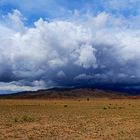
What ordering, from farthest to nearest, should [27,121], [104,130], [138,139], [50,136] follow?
[27,121] → [104,130] → [50,136] → [138,139]

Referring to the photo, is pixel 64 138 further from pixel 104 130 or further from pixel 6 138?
pixel 104 130

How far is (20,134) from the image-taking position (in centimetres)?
2488

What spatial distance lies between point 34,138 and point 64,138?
1878 mm

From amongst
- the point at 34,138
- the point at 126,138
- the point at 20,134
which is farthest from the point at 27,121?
the point at 126,138

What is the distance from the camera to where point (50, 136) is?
2373 cm

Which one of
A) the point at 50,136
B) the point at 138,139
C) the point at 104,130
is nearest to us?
the point at 138,139

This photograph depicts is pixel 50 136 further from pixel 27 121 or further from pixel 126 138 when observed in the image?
pixel 27 121

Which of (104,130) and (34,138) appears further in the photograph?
(104,130)

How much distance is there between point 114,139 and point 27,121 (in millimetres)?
13686

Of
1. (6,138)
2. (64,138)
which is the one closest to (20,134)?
(6,138)

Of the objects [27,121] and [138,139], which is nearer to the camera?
[138,139]

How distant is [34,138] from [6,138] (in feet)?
5.76

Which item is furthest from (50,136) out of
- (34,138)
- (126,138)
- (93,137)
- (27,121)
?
(27,121)

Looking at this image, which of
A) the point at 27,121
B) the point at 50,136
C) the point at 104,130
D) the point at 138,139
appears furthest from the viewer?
the point at 27,121
